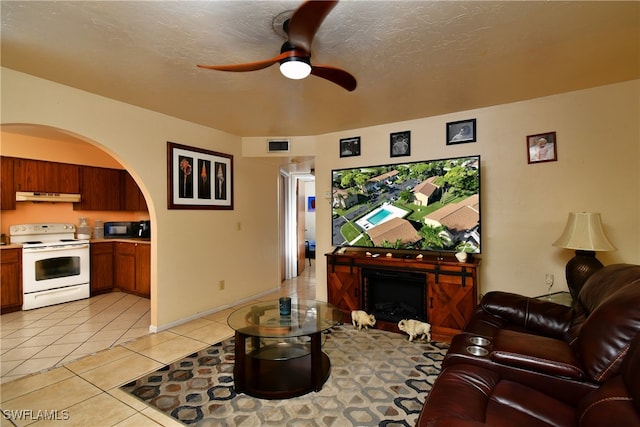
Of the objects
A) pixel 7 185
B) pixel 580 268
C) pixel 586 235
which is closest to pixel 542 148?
pixel 586 235

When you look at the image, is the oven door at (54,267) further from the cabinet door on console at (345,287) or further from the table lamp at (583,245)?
the table lamp at (583,245)

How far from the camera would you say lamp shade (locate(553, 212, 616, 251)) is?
94.1 inches

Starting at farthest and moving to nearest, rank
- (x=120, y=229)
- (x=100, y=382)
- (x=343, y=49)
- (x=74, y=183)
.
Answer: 1. (x=120, y=229)
2. (x=74, y=183)
3. (x=100, y=382)
4. (x=343, y=49)

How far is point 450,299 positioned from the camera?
296 centimetres

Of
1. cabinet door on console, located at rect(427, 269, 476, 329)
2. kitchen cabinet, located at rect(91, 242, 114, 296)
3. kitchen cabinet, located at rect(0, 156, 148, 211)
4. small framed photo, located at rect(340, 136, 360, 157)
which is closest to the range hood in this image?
kitchen cabinet, located at rect(0, 156, 148, 211)

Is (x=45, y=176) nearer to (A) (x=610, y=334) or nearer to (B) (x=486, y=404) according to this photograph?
(B) (x=486, y=404)

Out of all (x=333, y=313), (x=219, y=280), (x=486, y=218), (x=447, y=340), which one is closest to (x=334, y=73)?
(x=333, y=313)

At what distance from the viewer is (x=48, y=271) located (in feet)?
13.5

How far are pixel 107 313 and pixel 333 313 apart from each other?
3.25m

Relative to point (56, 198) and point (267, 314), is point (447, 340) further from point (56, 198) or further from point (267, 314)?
point (56, 198)

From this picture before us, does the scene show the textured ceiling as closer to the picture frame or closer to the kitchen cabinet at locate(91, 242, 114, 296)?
the picture frame

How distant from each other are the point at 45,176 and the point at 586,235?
664 cm

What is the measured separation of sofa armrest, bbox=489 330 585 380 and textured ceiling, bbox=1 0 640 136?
1.85 meters

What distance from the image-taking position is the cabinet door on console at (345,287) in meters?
3.48
